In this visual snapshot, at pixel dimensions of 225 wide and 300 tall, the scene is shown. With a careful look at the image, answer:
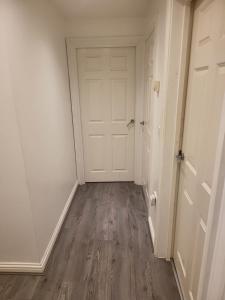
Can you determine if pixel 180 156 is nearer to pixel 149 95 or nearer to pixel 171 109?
pixel 171 109

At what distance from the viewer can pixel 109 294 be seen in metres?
1.55

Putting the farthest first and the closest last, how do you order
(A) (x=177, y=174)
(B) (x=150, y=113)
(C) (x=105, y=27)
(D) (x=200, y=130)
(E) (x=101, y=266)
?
(C) (x=105, y=27)
(B) (x=150, y=113)
(E) (x=101, y=266)
(A) (x=177, y=174)
(D) (x=200, y=130)

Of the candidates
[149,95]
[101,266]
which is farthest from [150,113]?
[101,266]

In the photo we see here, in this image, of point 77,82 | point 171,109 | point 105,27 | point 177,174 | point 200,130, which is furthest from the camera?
point 77,82

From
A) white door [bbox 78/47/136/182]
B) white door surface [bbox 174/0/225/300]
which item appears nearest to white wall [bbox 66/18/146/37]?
white door [bbox 78/47/136/182]

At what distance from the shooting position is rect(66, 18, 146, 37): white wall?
259 centimetres

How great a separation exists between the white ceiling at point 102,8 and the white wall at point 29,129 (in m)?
0.19

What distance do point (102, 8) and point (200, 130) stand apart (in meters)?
1.93

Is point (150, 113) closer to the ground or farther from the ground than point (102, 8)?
closer to the ground

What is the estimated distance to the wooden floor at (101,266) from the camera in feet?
5.15

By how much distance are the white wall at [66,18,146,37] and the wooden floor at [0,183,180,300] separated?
7.52 ft

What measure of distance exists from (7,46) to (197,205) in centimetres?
153

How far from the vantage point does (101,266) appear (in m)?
Result: 1.80

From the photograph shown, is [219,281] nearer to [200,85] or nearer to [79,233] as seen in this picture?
[200,85]
